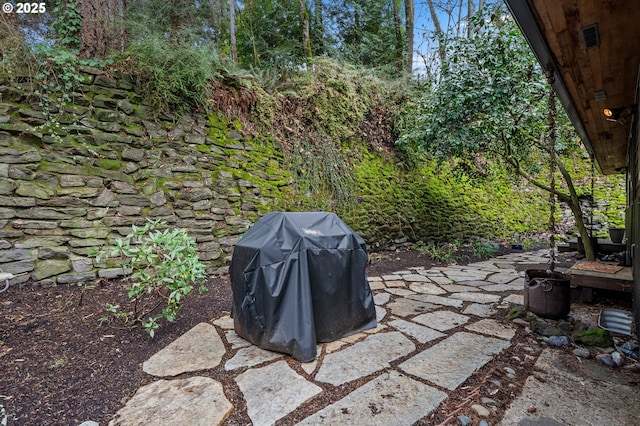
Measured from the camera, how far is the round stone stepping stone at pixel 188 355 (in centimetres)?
170

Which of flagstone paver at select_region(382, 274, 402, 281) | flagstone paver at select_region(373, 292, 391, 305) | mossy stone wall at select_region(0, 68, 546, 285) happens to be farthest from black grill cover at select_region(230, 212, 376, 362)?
flagstone paver at select_region(382, 274, 402, 281)

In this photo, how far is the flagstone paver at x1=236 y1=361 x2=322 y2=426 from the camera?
1343mm

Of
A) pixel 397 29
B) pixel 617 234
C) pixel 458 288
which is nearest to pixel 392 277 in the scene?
pixel 458 288

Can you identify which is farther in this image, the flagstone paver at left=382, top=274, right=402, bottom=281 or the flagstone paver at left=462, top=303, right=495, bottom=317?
the flagstone paver at left=382, top=274, right=402, bottom=281

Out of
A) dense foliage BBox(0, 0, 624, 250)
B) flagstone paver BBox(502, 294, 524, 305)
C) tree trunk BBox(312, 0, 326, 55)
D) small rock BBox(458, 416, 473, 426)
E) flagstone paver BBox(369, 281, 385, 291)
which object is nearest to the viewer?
small rock BBox(458, 416, 473, 426)

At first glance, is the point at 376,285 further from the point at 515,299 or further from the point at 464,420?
the point at 464,420

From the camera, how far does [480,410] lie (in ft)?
4.40

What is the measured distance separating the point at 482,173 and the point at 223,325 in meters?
4.83

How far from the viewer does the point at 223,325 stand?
2.32m

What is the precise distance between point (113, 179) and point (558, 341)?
159 inches

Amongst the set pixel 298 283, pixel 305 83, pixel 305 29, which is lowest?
pixel 298 283

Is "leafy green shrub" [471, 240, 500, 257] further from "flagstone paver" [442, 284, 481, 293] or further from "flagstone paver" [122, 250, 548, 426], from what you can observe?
"flagstone paver" [122, 250, 548, 426]

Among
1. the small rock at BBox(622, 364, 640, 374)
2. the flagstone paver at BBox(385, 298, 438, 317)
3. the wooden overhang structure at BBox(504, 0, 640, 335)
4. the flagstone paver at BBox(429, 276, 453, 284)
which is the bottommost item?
the flagstone paver at BBox(429, 276, 453, 284)

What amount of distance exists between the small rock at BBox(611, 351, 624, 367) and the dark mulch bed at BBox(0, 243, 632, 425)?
1.38 ft
